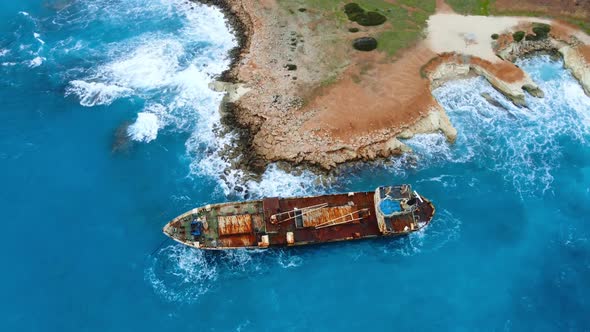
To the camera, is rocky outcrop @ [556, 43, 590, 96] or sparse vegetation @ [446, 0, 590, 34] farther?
sparse vegetation @ [446, 0, 590, 34]

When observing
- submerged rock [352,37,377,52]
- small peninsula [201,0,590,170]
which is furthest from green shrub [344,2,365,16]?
submerged rock [352,37,377,52]

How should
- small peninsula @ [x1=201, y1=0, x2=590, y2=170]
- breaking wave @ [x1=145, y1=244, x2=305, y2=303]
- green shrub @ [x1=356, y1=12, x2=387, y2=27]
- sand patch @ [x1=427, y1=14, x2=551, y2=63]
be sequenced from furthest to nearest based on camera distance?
1. green shrub @ [x1=356, y1=12, x2=387, y2=27]
2. sand patch @ [x1=427, y1=14, x2=551, y2=63]
3. small peninsula @ [x1=201, y1=0, x2=590, y2=170]
4. breaking wave @ [x1=145, y1=244, x2=305, y2=303]

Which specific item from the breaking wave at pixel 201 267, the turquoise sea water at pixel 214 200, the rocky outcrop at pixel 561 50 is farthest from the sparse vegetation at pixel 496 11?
the breaking wave at pixel 201 267

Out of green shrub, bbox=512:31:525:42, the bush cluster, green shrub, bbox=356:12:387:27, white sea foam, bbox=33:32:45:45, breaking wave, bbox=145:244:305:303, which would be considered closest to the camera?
breaking wave, bbox=145:244:305:303

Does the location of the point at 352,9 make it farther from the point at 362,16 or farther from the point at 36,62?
the point at 36,62

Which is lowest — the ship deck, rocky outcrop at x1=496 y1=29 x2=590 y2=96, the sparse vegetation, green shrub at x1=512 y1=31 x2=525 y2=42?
the ship deck

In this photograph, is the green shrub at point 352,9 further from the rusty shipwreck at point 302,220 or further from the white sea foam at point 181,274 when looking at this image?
the white sea foam at point 181,274

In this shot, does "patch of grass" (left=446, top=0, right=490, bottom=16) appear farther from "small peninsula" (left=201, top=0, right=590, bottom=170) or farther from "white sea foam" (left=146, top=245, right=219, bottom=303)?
"white sea foam" (left=146, top=245, right=219, bottom=303)
